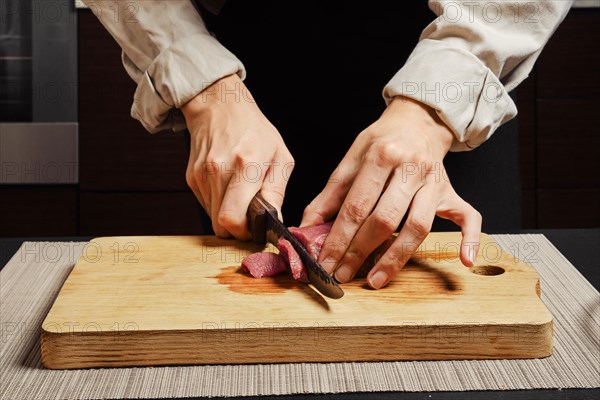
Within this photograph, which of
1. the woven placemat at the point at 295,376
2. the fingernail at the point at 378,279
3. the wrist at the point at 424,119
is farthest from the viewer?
the wrist at the point at 424,119

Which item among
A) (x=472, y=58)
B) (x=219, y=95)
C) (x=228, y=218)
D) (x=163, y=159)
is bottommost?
(x=163, y=159)

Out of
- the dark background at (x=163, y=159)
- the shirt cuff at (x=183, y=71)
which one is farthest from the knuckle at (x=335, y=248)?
the dark background at (x=163, y=159)

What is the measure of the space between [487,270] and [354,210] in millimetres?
182

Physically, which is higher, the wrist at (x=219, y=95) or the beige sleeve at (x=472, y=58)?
the beige sleeve at (x=472, y=58)

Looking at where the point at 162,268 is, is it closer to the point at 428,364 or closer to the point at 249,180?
the point at 249,180

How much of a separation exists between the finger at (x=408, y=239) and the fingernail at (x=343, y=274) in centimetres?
3

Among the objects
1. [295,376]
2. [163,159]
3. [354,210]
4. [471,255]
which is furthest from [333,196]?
[163,159]

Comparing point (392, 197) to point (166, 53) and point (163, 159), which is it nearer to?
point (166, 53)

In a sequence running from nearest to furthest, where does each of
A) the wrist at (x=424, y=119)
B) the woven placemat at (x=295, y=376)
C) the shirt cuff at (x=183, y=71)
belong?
1. the woven placemat at (x=295, y=376)
2. the wrist at (x=424, y=119)
3. the shirt cuff at (x=183, y=71)

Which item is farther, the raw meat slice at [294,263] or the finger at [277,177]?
the finger at [277,177]

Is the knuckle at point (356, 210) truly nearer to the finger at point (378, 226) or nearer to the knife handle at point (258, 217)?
the finger at point (378, 226)

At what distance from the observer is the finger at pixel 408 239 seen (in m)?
0.89

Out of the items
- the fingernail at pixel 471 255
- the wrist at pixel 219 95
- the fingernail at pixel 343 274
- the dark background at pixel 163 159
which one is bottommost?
the dark background at pixel 163 159

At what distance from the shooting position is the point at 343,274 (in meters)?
0.92
